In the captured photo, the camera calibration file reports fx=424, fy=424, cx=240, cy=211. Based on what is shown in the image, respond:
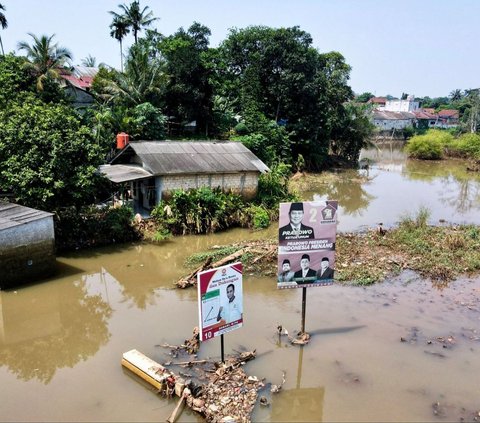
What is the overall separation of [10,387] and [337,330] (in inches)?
270

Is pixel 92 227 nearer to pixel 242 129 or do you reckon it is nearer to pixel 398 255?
pixel 398 255

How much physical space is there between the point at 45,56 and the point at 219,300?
87.4 ft

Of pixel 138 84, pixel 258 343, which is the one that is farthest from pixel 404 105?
pixel 258 343

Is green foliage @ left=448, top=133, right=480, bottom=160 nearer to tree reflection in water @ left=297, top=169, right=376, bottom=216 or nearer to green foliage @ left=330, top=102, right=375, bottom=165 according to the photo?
green foliage @ left=330, top=102, right=375, bottom=165

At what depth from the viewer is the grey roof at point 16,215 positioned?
11.5 metres

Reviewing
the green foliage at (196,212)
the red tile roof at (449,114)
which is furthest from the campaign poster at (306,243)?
the red tile roof at (449,114)

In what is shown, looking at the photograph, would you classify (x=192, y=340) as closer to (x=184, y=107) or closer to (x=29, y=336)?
(x=29, y=336)

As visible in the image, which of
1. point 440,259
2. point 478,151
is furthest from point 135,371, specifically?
point 478,151

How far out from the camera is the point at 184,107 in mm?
30656

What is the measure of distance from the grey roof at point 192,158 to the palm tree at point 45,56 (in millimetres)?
11896

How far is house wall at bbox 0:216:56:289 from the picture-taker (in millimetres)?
11445

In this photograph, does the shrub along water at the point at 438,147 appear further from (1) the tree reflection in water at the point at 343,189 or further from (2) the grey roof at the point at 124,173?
(2) the grey roof at the point at 124,173

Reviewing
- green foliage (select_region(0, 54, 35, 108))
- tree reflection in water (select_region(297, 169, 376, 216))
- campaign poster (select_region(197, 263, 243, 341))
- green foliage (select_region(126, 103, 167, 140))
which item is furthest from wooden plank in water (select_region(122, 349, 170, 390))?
green foliage (select_region(126, 103, 167, 140))

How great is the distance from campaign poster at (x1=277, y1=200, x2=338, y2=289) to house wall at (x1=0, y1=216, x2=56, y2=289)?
7.27m
